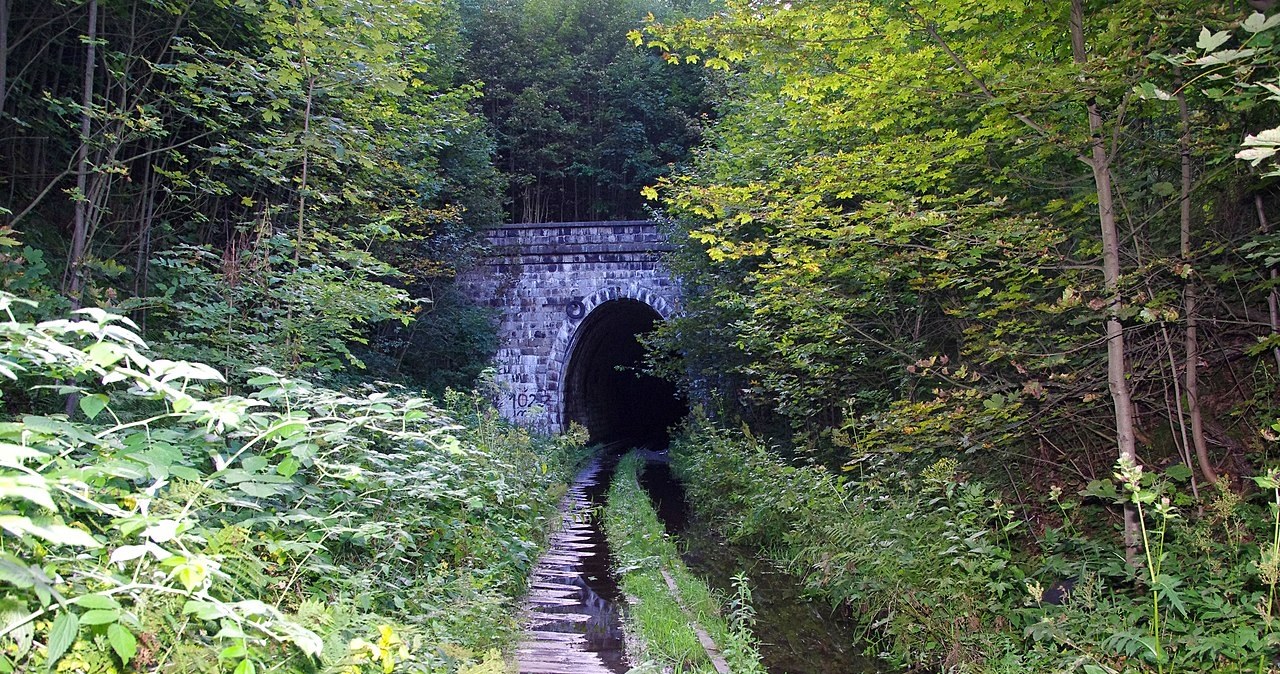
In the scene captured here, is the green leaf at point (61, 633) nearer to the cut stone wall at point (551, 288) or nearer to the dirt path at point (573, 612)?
the dirt path at point (573, 612)

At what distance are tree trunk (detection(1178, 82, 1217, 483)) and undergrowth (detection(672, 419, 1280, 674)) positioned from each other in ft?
0.79

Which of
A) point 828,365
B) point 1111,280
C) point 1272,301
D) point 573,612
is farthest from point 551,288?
point 1272,301

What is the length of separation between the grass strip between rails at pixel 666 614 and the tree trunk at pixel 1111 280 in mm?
2307

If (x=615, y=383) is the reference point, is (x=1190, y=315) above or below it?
above

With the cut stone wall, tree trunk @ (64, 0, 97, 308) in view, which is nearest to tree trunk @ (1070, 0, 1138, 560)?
tree trunk @ (64, 0, 97, 308)

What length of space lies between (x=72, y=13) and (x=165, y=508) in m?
6.56

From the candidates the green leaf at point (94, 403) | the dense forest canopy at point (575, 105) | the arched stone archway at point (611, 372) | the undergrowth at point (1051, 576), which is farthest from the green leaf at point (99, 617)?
the dense forest canopy at point (575, 105)

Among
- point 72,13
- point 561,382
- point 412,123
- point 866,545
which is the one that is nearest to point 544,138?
point 561,382

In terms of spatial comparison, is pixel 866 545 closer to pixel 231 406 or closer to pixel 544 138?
pixel 231 406

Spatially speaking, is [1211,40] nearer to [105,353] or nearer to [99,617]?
[105,353]

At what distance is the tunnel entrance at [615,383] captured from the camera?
74.4 feet

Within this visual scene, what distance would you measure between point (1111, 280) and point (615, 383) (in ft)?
86.9

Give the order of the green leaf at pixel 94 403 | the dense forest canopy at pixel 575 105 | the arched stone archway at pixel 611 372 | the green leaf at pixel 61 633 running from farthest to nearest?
the dense forest canopy at pixel 575 105
the arched stone archway at pixel 611 372
the green leaf at pixel 94 403
the green leaf at pixel 61 633

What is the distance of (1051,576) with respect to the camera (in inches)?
195
